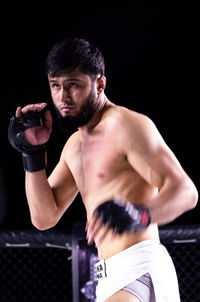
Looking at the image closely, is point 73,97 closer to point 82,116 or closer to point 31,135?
point 82,116

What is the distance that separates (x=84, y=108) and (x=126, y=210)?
0.50 meters

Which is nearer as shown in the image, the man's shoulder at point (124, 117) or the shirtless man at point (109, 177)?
the shirtless man at point (109, 177)

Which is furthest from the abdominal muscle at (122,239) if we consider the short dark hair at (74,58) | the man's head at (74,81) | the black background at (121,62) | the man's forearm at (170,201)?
the black background at (121,62)

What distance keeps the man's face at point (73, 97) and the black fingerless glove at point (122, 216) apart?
46cm

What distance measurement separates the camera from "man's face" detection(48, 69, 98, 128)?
1.63 meters

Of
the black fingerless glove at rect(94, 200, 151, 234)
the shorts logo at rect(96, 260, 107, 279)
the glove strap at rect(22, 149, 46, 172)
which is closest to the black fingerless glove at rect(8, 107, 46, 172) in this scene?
the glove strap at rect(22, 149, 46, 172)

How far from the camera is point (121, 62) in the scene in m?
3.59

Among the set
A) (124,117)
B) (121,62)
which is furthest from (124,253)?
(121,62)

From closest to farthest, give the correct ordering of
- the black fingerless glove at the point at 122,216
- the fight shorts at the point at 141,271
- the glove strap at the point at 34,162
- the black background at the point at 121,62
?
1. the black fingerless glove at the point at 122,216
2. the fight shorts at the point at 141,271
3. the glove strap at the point at 34,162
4. the black background at the point at 121,62

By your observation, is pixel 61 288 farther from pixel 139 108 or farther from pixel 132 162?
pixel 132 162

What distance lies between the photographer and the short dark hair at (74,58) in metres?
1.63

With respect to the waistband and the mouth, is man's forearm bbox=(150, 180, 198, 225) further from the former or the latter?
the mouth

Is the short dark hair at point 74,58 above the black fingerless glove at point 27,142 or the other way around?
above

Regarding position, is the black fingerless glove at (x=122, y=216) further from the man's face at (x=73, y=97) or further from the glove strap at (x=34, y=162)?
the glove strap at (x=34, y=162)
